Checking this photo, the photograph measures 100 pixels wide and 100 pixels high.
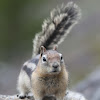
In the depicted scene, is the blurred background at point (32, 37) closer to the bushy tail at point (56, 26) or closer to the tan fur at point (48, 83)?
the bushy tail at point (56, 26)

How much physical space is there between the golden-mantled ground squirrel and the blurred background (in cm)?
766

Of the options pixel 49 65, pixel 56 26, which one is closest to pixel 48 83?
pixel 49 65

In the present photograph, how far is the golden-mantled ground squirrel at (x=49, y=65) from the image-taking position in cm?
685

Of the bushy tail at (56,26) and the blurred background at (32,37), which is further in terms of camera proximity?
the blurred background at (32,37)

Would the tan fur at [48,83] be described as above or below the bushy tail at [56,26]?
below

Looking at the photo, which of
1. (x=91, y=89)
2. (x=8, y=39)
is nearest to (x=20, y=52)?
(x=8, y=39)

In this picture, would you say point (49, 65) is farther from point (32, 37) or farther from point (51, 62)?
point (32, 37)

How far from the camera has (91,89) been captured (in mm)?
12781

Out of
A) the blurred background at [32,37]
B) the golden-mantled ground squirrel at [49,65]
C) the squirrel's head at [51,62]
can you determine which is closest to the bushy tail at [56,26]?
the golden-mantled ground squirrel at [49,65]

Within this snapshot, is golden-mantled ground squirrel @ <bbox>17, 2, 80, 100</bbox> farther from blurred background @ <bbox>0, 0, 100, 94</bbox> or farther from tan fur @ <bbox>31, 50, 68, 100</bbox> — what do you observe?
blurred background @ <bbox>0, 0, 100, 94</bbox>

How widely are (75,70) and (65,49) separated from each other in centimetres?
385

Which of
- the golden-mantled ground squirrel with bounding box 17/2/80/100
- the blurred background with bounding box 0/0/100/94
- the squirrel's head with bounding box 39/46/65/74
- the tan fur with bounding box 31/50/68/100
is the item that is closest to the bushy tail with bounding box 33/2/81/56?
the golden-mantled ground squirrel with bounding box 17/2/80/100

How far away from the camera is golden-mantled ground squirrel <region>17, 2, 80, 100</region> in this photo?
6.85 m

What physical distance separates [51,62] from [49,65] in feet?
0.17
